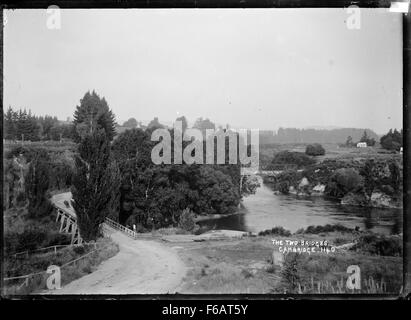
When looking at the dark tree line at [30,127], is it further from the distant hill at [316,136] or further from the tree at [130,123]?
the distant hill at [316,136]

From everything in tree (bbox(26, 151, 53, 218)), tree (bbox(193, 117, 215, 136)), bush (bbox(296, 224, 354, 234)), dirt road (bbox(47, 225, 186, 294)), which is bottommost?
dirt road (bbox(47, 225, 186, 294))

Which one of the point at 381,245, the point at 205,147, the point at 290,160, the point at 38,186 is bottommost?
the point at 381,245

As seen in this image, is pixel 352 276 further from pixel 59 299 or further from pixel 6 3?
pixel 6 3

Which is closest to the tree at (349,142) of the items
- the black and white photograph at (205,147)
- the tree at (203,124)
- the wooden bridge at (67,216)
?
the black and white photograph at (205,147)

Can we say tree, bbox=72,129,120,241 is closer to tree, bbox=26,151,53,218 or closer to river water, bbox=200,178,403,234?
tree, bbox=26,151,53,218

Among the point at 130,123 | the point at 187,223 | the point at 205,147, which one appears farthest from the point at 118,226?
the point at 205,147

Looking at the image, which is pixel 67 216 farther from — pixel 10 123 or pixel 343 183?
pixel 343 183

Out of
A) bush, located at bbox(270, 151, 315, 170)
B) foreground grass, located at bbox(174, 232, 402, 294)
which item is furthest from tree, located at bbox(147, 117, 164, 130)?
foreground grass, located at bbox(174, 232, 402, 294)
